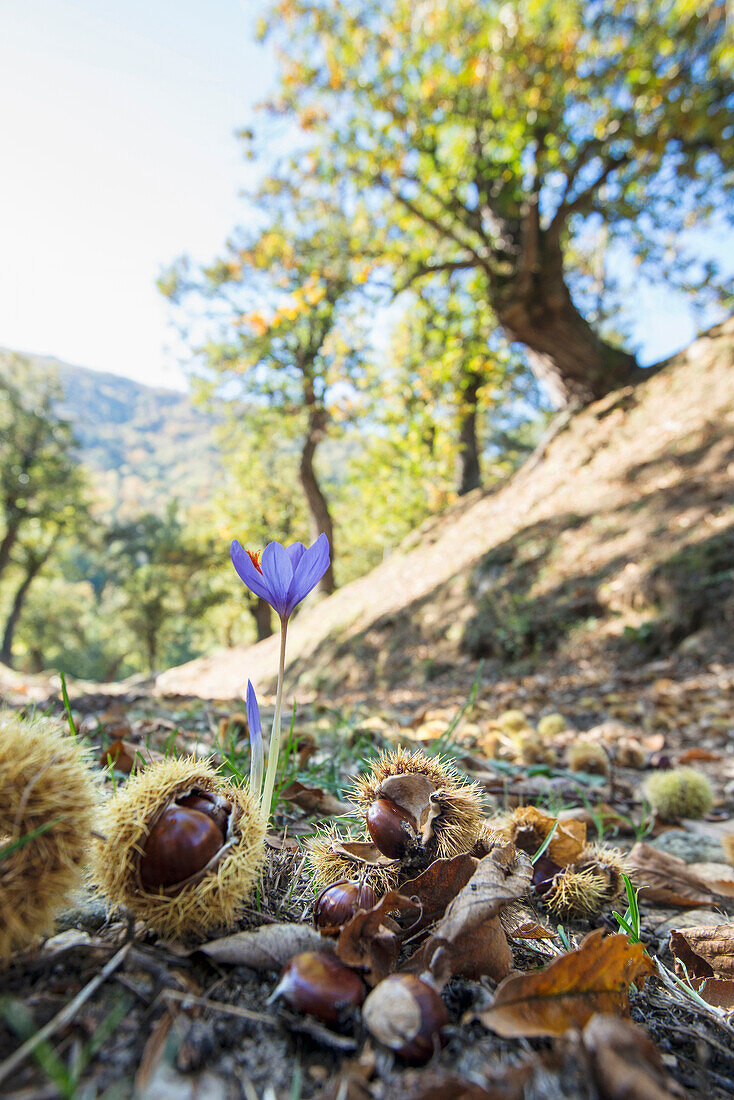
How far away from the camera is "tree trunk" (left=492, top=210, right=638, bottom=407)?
884 centimetres

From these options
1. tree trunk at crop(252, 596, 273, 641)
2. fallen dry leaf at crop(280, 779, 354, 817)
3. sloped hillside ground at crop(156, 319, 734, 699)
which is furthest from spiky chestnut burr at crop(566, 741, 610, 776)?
tree trunk at crop(252, 596, 273, 641)

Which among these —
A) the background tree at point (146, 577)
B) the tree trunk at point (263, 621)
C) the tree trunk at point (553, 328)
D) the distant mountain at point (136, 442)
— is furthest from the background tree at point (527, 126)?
the distant mountain at point (136, 442)

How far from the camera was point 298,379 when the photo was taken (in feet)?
47.7

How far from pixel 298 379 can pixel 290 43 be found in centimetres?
696

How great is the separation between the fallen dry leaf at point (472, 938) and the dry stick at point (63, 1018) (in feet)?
1.35

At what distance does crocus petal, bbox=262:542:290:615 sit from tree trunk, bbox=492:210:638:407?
8941 mm

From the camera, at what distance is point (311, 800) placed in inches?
64.6

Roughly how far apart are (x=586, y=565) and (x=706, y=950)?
200 inches

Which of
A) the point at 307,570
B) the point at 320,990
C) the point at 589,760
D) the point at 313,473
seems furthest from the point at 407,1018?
the point at 313,473

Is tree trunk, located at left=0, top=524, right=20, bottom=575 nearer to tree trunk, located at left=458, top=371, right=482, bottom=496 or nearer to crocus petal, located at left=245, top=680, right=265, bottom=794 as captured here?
tree trunk, located at left=458, top=371, right=482, bottom=496

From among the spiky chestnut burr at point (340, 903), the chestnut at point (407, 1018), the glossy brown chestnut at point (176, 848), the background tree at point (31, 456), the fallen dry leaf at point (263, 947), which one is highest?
the background tree at point (31, 456)

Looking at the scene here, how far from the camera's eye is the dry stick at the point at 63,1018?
540mm

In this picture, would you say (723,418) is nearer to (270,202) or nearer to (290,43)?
(290,43)

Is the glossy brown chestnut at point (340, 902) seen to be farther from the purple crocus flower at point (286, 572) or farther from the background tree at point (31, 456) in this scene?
the background tree at point (31, 456)
